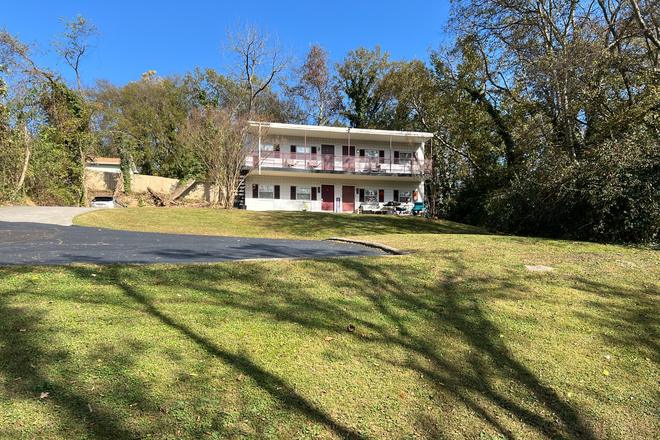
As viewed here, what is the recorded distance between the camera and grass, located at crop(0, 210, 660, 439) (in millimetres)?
2611

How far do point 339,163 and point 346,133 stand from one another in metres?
2.18

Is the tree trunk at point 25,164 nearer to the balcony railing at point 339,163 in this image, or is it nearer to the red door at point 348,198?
the balcony railing at point 339,163

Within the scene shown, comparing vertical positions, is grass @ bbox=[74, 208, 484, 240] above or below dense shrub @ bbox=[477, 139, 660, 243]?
below

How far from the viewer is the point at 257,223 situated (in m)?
17.2

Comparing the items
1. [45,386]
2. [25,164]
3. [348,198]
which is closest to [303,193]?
[348,198]

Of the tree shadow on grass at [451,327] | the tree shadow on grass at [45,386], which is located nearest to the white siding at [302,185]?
the tree shadow on grass at [451,327]

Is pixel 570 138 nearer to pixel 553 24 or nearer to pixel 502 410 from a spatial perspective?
pixel 553 24

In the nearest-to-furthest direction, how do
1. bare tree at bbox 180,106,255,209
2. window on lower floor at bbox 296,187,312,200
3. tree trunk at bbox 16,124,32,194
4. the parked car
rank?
1. tree trunk at bbox 16,124,32,194
2. bare tree at bbox 180,106,255,209
3. the parked car
4. window on lower floor at bbox 296,187,312,200

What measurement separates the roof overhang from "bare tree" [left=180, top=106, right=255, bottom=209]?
2.70 metres

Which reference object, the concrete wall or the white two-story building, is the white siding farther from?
the concrete wall

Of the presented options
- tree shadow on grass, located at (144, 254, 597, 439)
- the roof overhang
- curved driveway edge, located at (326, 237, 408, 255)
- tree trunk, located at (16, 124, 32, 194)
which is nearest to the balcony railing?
the roof overhang

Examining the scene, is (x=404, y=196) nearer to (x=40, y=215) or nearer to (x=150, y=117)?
(x=40, y=215)

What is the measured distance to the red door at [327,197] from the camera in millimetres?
26781

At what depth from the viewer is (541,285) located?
5945mm
